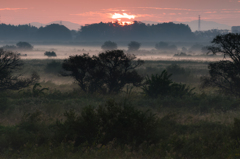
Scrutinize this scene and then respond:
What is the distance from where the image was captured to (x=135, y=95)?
739 inches

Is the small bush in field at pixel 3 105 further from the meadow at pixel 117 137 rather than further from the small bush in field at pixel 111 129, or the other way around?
the small bush in field at pixel 111 129

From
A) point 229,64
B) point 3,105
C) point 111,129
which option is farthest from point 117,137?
point 229,64

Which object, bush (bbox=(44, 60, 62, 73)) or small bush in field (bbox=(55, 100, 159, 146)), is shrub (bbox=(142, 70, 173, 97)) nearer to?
small bush in field (bbox=(55, 100, 159, 146))

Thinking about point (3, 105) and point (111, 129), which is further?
point (3, 105)

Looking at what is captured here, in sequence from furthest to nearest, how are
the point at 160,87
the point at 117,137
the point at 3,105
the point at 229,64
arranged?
1. the point at 160,87
2. the point at 229,64
3. the point at 3,105
4. the point at 117,137

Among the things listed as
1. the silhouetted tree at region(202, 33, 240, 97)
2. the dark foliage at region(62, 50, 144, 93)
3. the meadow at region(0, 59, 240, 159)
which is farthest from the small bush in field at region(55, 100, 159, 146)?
the dark foliage at region(62, 50, 144, 93)

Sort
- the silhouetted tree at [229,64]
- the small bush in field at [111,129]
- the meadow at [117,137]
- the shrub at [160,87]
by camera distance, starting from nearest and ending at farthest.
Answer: the meadow at [117,137] < the small bush in field at [111,129] < the silhouetted tree at [229,64] < the shrub at [160,87]

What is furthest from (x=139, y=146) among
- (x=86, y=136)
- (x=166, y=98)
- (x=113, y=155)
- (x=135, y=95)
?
(x=135, y=95)

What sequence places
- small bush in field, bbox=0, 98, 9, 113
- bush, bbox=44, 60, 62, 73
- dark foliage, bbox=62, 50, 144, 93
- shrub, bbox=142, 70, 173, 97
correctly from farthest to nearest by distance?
bush, bbox=44, 60, 62, 73 → dark foliage, bbox=62, 50, 144, 93 → shrub, bbox=142, 70, 173, 97 → small bush in field, bbox=0, 98, 9, 113

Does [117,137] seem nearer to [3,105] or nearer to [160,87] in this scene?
[3,105]

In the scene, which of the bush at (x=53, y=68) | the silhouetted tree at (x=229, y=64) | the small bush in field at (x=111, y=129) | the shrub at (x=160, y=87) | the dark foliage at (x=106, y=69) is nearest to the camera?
the small bush in field at (x=111, y=129)

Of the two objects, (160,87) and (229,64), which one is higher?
(229,64)

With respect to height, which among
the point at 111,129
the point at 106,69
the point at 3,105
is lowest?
the point at 3,105

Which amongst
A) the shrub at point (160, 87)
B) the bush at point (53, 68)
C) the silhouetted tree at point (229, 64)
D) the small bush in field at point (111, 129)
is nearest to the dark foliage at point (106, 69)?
the shrub at point (160, 87)
